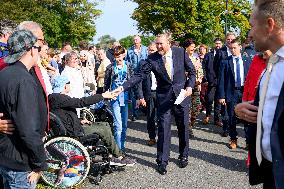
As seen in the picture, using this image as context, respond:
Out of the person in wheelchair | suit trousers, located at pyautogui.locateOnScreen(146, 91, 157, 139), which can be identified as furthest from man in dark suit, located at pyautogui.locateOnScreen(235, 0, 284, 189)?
suit trousers, located at pyautogui.locateOnScreen(146, 91, 157, 139)

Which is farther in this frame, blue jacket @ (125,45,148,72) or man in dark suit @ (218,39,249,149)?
blue jacket @ (125,45,148,72)

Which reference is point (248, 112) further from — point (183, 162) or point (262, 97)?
point (183, 162)

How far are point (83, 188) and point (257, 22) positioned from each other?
3972mm

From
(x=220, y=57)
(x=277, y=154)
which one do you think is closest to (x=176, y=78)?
(x=220, y=57)

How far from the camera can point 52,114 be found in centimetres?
536

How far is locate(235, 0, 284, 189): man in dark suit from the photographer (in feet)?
6.60

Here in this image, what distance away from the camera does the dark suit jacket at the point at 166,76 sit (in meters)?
6.17

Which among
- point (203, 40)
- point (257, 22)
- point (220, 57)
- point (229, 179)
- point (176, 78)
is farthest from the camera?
point (203, 40)

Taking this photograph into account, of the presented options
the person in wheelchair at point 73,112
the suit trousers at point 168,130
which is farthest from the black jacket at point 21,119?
the suit trousers at point 168,130

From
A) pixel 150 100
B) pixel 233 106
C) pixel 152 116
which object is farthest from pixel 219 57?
pixel 152 116

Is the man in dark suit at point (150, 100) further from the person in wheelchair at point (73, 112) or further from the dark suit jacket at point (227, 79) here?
the person in wheelchair at point (73, 112)

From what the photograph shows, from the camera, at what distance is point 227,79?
7391mm

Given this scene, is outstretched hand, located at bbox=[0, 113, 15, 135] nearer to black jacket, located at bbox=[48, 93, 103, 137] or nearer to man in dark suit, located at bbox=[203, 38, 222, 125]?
black jacket, located at bbox=[48, 93, 103, 137]

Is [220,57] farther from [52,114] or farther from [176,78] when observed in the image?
[52,114]
